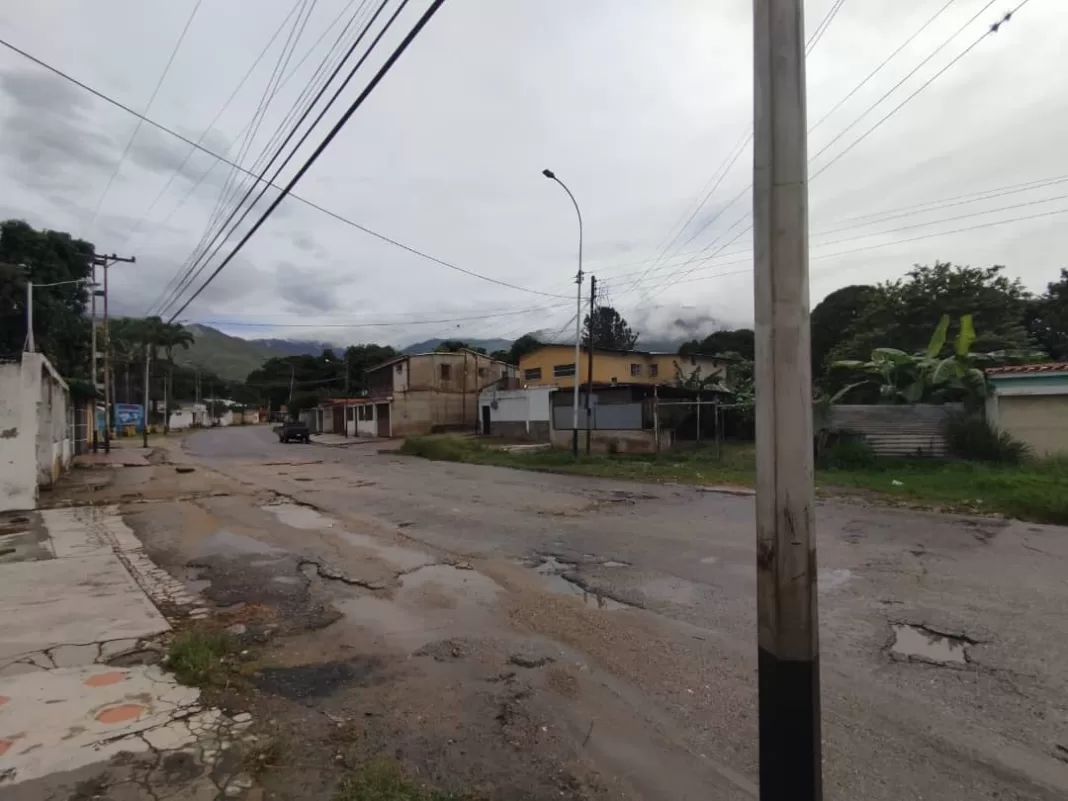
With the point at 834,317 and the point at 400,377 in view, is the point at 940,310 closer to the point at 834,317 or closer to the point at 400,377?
the point at 834,317

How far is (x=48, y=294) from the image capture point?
107 ft

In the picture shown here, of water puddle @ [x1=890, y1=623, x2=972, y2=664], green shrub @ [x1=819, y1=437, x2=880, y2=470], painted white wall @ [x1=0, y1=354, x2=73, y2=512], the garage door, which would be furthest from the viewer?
green shrub @ [x1=819, y1=437, x2=880, y2=470]

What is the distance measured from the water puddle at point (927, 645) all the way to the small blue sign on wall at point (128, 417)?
5906cm

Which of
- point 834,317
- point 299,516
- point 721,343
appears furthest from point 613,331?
point 299,516

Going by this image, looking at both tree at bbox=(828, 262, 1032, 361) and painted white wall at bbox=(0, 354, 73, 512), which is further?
tree at bbox=(828, 262, 1032, 361)

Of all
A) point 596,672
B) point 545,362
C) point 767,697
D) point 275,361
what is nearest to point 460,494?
point 596,672

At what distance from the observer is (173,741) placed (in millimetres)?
3371

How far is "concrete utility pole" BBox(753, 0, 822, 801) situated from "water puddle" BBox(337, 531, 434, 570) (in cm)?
571

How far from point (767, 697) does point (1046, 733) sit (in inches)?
97.4

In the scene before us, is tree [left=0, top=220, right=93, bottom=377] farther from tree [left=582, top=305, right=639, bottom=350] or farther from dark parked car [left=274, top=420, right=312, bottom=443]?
tree [left=582, top=305, right=639, bottom=350]

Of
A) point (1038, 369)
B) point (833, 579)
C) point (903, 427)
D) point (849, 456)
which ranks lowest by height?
point (833, 579)

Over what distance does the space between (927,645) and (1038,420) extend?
1441cm

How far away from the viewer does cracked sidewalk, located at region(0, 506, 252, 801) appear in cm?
306

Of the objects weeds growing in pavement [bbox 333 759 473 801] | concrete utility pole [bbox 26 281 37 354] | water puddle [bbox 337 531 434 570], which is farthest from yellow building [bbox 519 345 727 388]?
weeds growing in pavement [bbox 333 759 473 801]
